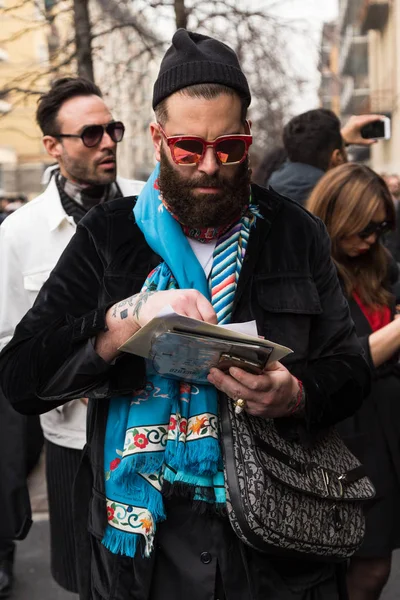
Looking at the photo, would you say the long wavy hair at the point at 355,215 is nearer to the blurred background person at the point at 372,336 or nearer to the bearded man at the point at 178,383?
the blurred background person at the point at 372,336

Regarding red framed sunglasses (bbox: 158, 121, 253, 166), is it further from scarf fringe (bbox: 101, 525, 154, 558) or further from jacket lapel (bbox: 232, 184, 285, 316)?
scarf fringe (bbox: 101, 525, 154, 558)

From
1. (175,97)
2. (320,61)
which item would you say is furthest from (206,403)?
(320,61)

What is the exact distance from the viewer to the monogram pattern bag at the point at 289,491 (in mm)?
1980

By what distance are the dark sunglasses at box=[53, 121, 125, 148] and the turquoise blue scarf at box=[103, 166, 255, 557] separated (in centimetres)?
172

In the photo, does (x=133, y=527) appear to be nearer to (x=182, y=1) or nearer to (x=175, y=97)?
(x=175, y=97)

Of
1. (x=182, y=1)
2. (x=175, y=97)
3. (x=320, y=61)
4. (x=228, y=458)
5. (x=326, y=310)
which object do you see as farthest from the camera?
(x=320, y=61)

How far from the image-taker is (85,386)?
208 centimetres

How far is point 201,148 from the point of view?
6.86ft

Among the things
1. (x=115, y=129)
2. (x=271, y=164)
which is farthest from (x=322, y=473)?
(x=271, y=164)

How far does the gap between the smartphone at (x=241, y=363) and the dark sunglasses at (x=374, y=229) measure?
1640mm

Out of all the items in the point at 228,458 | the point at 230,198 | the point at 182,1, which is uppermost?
the point at 182,1

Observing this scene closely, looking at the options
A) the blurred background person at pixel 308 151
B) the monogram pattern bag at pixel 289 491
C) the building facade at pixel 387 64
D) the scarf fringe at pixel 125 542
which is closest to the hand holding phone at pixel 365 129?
the blurred background person at pixel 308 151

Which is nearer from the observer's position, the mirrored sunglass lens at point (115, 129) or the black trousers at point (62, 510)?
the black trousers at point (62, 510)

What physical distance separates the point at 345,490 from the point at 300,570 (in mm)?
230
